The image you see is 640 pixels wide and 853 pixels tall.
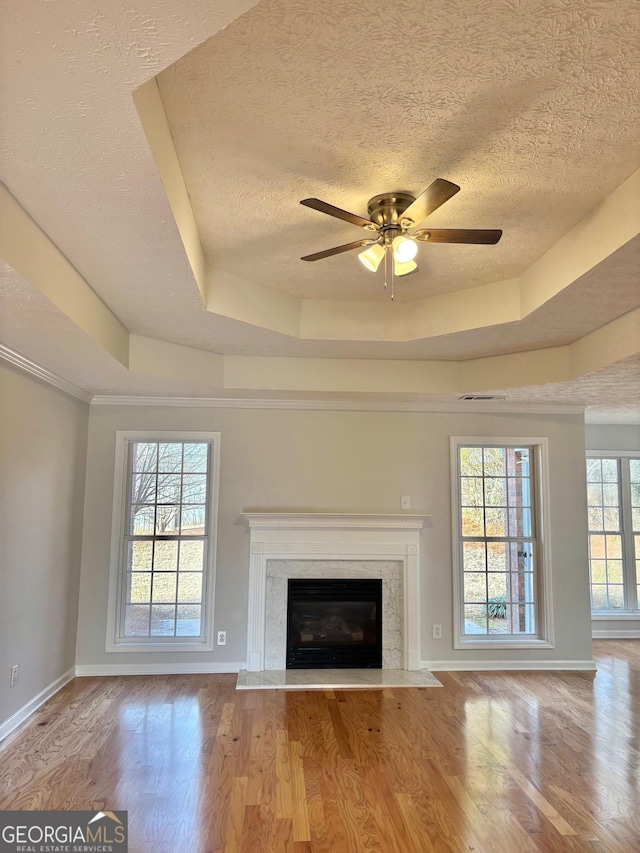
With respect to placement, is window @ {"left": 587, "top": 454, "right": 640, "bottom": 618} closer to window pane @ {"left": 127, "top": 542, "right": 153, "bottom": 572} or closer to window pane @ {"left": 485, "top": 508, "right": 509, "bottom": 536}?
window pane @ {"left": 485, "top": 508, "right": 509, "bottom": 536}

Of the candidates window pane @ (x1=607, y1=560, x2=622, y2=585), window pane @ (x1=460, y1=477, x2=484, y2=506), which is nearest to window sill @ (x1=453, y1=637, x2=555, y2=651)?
window pane @ (x1=460, y1=477, x2=484, y2=506)

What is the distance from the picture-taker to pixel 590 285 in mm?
2959

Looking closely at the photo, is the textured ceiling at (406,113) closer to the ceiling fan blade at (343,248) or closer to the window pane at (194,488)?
the ceiling fan blade at (343,248)

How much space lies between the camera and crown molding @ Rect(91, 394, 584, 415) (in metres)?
5.21

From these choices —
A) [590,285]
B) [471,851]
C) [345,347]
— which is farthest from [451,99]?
[471,851]

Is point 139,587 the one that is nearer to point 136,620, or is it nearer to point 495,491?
point 136,620

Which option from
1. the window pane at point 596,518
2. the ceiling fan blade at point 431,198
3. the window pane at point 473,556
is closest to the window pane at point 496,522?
the window pane at point 473,556

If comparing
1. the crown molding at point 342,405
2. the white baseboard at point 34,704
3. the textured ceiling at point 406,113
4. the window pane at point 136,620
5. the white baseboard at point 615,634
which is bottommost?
the white baseboard at point 34,704

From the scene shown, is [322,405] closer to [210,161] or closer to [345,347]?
[345,347]

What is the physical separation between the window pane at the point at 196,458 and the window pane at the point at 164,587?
0.98 metres

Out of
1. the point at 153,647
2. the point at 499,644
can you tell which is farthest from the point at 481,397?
the point at 153,647

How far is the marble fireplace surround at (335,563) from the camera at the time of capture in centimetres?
510

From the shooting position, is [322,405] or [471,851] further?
[322,405]

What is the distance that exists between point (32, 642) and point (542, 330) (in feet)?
13.9
